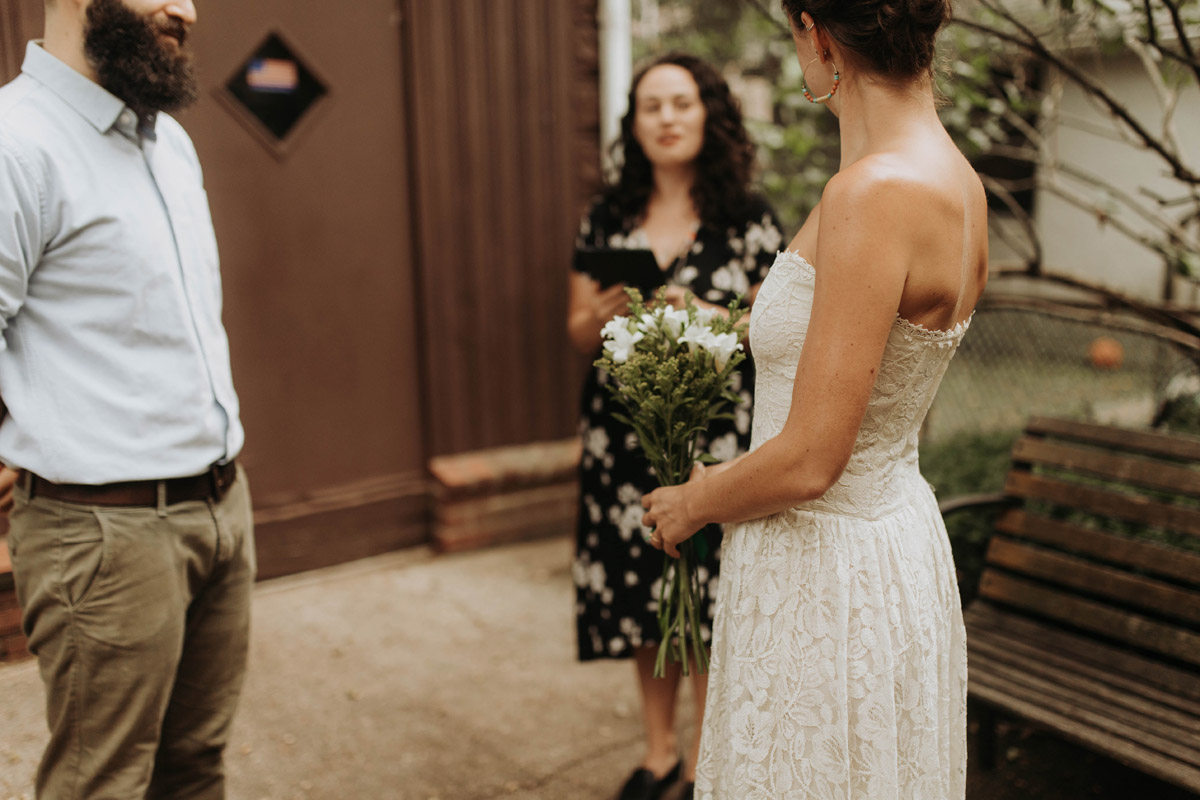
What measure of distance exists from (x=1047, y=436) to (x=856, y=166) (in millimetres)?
2083

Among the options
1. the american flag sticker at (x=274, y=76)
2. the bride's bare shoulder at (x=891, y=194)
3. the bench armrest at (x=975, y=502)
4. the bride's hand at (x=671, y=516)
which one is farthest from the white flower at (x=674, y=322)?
the american flag sticker at (x=274, y=76)

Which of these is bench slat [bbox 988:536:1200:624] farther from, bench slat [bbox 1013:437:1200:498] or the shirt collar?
the shirt collar

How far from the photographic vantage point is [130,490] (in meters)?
1.98

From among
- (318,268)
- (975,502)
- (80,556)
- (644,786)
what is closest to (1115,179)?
(975,502)

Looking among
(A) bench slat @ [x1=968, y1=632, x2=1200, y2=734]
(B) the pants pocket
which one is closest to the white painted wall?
(A) bench slat @ [x1=968, y1=632, x2=1200, y2=734]

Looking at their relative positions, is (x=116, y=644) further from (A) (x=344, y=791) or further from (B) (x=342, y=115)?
(B) (x=342, y=115)

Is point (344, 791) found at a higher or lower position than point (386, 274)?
lower

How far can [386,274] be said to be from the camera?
14.2 ft

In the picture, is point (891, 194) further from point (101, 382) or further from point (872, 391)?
point (101, 382)

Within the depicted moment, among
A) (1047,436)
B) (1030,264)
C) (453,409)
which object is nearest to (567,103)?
(453,409)

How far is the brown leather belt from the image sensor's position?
6.32 ft

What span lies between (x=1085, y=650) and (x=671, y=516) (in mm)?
1787

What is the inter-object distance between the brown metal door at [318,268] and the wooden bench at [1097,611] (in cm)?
265

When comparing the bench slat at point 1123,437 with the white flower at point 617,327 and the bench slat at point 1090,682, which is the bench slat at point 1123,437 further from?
the white flower at point 617,327
